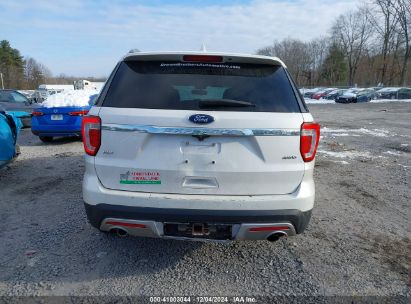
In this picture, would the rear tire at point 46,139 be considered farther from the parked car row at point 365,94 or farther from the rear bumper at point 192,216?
the parked car row at point 365,94

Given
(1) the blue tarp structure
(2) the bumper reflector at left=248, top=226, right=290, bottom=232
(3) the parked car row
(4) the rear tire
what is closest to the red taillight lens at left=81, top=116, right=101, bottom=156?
(2) the bumper reflector at left=248, top=226, right=290, bottom=232

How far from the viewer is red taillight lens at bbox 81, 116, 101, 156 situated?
2.65 m

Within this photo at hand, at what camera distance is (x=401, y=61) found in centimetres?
5972

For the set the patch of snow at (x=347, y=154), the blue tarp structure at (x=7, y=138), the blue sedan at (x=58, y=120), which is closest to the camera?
the blue tarp structure at (x=7, y=138)

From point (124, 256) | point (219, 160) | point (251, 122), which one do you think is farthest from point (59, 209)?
point (251, 122)

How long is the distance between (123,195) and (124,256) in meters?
1.03

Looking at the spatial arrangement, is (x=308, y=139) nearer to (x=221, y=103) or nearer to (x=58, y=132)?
(x=221, y=103)

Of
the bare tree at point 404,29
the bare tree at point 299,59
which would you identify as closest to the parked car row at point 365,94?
the bare tree at point 404,29

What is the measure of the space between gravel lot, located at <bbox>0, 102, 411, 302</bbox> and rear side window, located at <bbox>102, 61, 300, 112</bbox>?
1558mm

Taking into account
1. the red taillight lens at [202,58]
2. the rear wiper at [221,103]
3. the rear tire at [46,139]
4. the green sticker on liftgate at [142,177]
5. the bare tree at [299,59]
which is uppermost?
the bare tree at [299,59]

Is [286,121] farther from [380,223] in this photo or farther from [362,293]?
[380,223]

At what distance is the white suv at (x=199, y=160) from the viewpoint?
8.47 feet

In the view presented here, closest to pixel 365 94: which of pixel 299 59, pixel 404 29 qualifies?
pixel 404 29

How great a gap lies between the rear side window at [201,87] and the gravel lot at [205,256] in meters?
1.56
